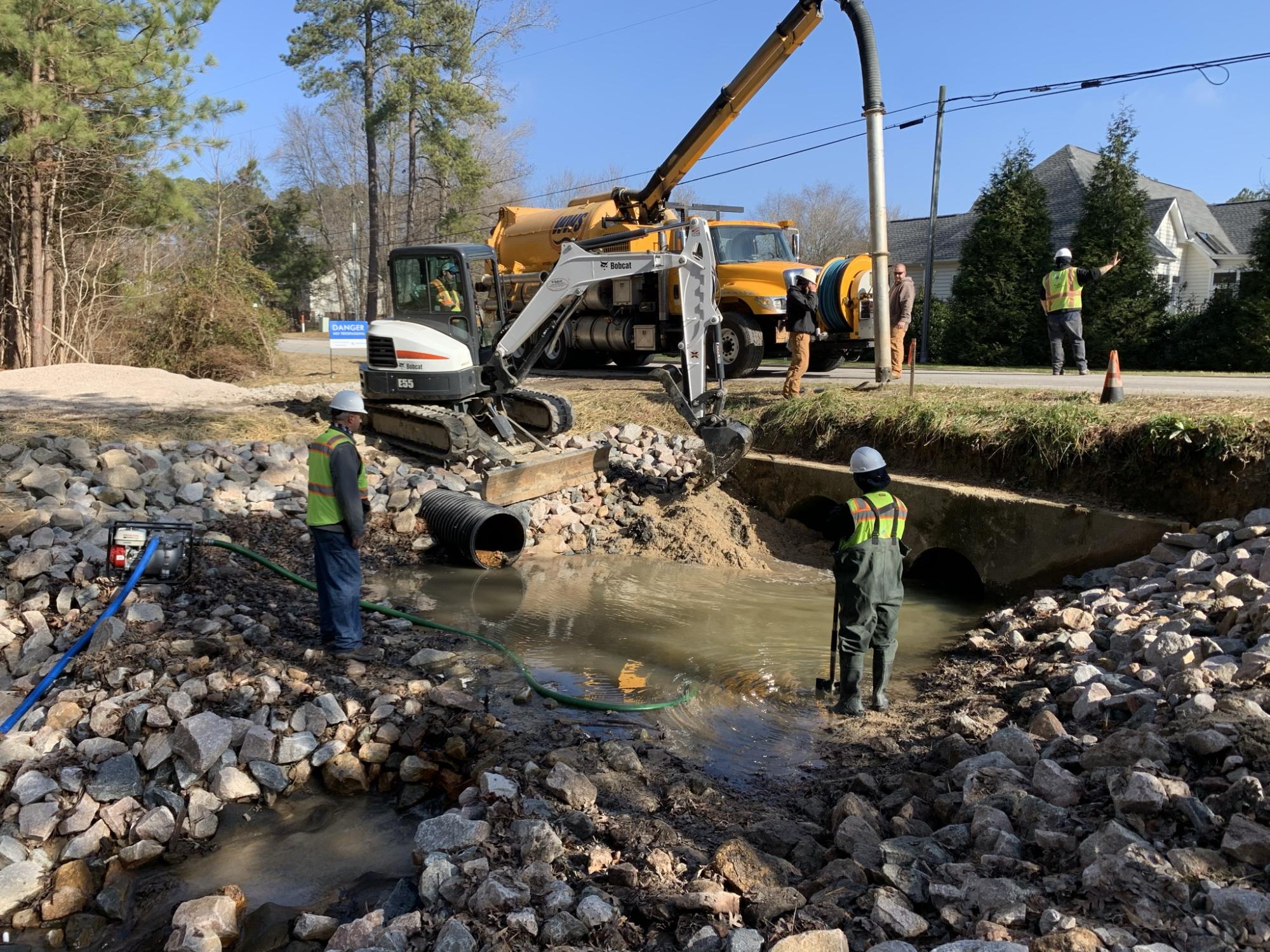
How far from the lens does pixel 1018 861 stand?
336cm

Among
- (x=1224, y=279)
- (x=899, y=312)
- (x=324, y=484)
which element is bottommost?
(x=324, y=484)

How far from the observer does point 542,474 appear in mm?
9758

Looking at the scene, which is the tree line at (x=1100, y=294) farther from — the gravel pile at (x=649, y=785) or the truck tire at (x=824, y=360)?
the gravel pile at (x=649, y=785)

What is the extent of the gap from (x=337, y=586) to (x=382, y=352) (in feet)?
18.0

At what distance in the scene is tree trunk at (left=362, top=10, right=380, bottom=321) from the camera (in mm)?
28641

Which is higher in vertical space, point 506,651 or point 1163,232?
point 1163,232

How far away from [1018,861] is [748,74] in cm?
1115

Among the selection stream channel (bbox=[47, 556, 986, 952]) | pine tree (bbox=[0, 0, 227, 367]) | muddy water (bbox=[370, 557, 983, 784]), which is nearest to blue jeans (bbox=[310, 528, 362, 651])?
stream channel (bbox=[47, 556, 986, 952])

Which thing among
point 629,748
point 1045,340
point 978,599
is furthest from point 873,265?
point 1045,340

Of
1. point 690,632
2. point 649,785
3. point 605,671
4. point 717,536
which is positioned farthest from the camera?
point 717,536

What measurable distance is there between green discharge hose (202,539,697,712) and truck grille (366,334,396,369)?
3.50 m

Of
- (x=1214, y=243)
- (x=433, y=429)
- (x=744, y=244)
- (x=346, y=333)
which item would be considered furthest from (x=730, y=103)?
(x=1214, y=243)

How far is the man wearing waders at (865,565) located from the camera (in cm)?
548

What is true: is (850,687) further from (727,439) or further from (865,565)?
(727,439)
